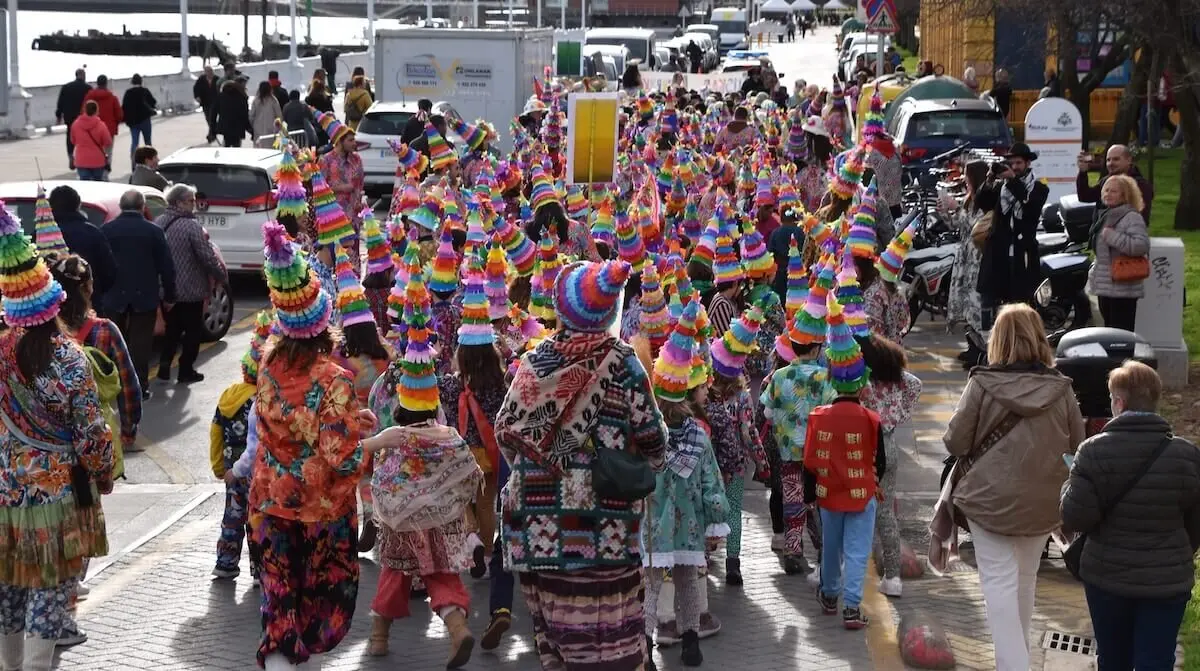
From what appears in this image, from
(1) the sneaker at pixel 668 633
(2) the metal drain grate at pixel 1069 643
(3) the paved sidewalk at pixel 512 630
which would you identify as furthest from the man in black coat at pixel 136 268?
(2) the metal drain grate at pixel 1069 643

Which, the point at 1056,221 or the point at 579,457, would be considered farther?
the point at 1056,221

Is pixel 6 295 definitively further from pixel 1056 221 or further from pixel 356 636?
pixel 1056 221

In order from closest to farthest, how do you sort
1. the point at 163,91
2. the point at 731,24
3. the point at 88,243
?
the point at 88,243
the point at 163,91
the point at 731,24

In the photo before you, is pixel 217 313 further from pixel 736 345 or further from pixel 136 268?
pixel 736 345

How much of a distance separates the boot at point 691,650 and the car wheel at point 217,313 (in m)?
8.96

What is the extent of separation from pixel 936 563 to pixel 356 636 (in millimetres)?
2737

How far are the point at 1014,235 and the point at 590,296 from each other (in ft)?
29.6

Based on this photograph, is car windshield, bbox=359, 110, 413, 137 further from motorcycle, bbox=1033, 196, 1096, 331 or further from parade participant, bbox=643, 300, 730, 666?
parade participant, bbox=643, 300, 730, 666

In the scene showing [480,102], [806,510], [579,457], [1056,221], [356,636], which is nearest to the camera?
[579,457]

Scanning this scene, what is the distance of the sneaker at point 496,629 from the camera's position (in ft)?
26.7

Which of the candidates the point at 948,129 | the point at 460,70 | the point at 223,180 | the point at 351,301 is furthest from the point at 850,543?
the point at 460,70

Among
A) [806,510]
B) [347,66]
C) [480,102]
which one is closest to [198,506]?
[806,510]

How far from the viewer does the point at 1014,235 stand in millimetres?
14367

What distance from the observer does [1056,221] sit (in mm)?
17562
